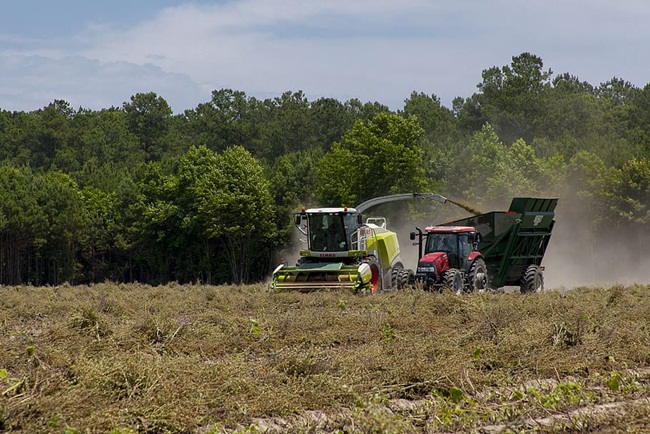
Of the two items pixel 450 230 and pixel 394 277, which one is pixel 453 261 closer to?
pixel 450 230

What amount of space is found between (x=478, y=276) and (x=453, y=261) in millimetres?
823

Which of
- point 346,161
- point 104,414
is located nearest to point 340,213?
point 104,414

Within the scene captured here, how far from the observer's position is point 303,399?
33.3 ft

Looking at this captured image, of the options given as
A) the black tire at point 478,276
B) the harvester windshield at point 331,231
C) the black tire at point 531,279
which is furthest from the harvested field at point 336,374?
the black tire at point 531,279

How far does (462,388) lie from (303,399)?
206 cm

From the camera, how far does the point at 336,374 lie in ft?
36.8

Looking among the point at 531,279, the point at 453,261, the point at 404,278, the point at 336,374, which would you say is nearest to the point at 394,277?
the point at 404,278

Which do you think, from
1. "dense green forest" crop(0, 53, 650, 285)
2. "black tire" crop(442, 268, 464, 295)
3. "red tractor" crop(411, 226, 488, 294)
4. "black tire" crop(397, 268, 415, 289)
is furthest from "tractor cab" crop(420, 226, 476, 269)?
"dense green forest" crop(0, 53, 650, 285)

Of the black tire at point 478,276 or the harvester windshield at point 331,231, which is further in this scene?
the harvester windshield at point 331,231

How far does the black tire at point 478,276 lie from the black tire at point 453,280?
2.30 ft

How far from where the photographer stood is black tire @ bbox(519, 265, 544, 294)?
28.5 m

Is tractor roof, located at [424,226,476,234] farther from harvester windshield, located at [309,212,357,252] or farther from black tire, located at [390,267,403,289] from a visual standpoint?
harvester windshield, located at [309,212,357,252]

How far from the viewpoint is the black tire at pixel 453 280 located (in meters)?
23.8

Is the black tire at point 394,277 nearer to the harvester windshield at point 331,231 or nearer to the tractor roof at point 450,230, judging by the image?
the harvester windshield at point 331,231
